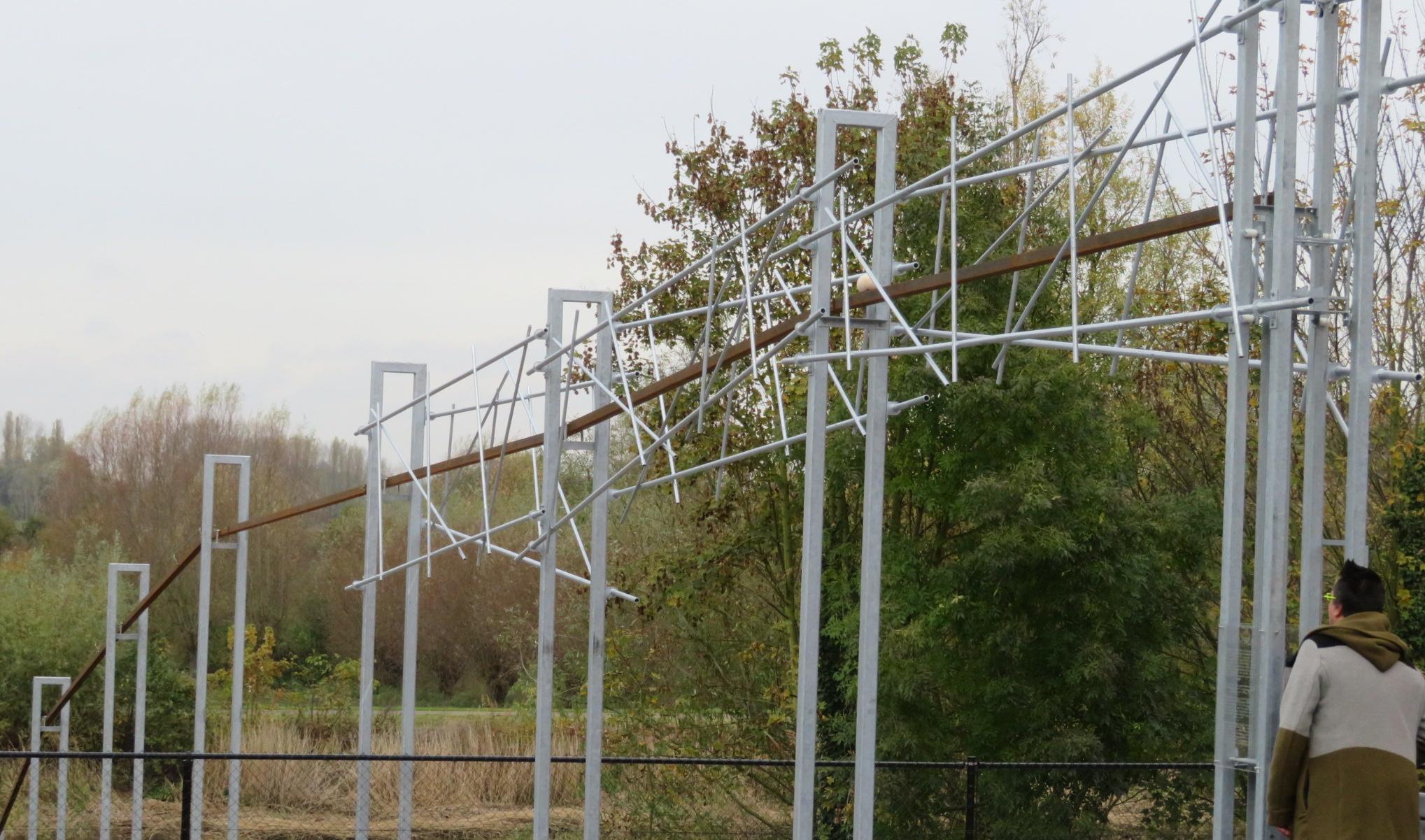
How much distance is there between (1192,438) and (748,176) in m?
4.22

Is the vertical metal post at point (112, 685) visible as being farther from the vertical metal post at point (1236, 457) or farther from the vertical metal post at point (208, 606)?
the vertical metal post at point (1236, 457)

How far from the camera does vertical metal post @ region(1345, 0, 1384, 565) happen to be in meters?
3.36

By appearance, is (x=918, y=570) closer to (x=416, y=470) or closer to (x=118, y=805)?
(x=416, y=470)

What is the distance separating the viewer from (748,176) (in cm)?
1251

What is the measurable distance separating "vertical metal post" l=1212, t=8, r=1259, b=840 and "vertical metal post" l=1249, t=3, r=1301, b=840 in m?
0.05

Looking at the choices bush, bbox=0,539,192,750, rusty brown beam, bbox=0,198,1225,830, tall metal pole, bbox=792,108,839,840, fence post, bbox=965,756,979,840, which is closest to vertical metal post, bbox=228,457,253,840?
rusty brown beam, bbox=0,198,1225,830

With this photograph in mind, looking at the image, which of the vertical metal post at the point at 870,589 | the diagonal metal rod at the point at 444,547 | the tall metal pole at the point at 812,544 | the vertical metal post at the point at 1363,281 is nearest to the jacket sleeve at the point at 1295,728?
the vertical metal post at the point at 1363,281

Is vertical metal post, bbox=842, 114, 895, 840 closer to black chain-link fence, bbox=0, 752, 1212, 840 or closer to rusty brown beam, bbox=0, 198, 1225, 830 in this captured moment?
rusty brown beam, bbox=0, 198, 1225, 830

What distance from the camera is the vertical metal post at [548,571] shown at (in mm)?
5535

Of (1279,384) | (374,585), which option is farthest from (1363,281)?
(374,585)

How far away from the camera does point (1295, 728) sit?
3.47 meters

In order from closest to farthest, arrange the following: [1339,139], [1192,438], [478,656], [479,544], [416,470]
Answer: [479,544], [416,470], [1339,139], [1192,438], [478,656]

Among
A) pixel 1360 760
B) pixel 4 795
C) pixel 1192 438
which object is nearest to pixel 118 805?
pixel 4 795

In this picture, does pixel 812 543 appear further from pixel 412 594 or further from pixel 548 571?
pixel 412 594
